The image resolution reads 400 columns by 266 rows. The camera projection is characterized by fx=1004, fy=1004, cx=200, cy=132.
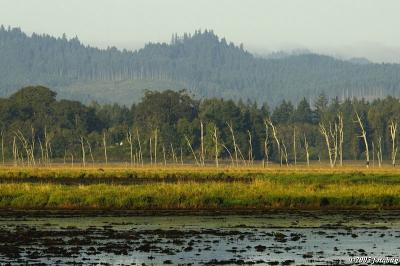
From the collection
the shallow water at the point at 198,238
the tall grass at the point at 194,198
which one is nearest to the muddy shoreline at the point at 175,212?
the shallow water at the point at 198,238

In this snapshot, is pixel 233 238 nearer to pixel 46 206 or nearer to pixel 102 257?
pixel 102 257

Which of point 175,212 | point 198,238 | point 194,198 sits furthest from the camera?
point 194,198

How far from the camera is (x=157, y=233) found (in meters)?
46.1

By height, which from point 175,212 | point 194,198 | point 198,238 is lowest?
point 198,238

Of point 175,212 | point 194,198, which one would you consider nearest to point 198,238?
point 175,212

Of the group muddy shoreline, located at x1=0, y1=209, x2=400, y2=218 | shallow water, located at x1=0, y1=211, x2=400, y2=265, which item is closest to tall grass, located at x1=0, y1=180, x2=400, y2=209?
muddy shoreline, located at x1=0, y1=209, x2=400, y2=218

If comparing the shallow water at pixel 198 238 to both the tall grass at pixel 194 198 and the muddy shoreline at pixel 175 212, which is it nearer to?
the muddy shoreline at pixel 175 212

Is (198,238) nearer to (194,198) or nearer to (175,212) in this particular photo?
(175,212)

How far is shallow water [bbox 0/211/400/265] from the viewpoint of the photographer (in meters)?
37.8

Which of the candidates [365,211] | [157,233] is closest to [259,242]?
[157,233]

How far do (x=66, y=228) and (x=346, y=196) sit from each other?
22.0m

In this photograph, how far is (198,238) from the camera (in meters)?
44.2

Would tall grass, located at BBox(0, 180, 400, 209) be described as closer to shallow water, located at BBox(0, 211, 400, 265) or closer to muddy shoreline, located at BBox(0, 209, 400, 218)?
muddy shoreline, located at BBox(0, 209, 400, 218)

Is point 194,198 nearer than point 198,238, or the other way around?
point 198,238
